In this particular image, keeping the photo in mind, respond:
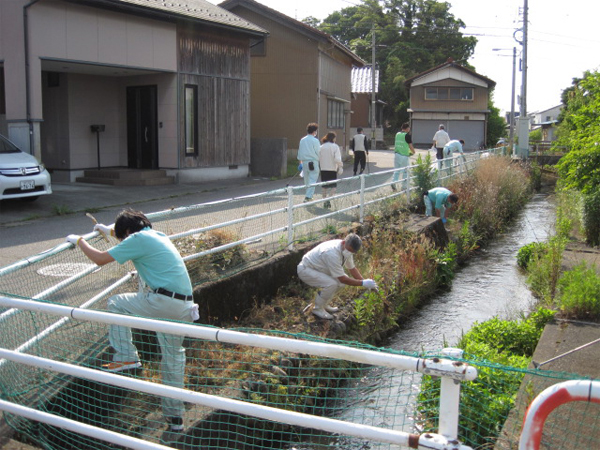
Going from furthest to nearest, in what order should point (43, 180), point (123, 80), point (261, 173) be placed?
point (261, 173)
point (123, 80)
point (43, 180)

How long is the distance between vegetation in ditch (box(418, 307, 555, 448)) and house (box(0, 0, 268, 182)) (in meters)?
10.2

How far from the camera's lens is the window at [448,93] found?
4834 centimetres

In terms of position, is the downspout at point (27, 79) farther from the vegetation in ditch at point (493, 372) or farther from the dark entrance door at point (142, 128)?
the vegetation in ditch at point (493, 372)

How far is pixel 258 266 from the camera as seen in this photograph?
26.5 feet

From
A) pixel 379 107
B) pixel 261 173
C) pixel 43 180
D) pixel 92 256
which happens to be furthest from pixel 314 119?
pixel 379 107

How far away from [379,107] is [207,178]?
37.9 metres

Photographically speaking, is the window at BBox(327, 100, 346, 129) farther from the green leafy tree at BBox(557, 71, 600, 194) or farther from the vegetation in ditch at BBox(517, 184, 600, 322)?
the green leafy tree at BBox(557, 71, 600, 194)

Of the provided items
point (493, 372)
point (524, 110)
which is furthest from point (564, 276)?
point (524, 110)

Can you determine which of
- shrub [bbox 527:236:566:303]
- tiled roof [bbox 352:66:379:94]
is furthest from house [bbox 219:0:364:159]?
tiled roof [bbox 352:66:379:94]

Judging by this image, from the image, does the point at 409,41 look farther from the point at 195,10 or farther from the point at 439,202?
the point at 439,202

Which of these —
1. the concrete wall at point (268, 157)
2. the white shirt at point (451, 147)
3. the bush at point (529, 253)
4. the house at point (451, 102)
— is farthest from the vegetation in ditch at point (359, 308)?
the house at point (451, 102)

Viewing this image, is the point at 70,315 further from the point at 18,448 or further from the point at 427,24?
the point at 427,24

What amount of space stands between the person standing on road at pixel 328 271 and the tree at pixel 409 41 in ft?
160

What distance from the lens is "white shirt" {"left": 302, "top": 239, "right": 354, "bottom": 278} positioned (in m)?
7.35
